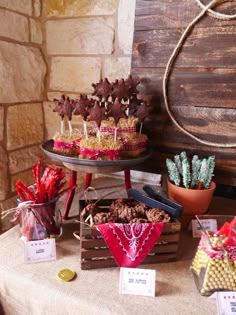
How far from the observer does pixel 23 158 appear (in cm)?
137

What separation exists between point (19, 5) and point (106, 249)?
1.15 metres

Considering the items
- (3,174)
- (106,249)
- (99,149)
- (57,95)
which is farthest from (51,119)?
(106,249)

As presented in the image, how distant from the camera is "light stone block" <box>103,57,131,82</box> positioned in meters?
1.25

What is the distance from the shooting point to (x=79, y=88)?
1362 millimetres

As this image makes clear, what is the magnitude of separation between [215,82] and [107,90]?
38 cm

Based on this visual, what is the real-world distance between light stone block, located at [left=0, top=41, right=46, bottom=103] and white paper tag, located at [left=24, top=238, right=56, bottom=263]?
0.75m

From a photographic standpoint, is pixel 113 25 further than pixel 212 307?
Yes

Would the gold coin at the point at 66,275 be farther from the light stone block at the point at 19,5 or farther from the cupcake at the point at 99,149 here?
the light stone block at the point at 19,5

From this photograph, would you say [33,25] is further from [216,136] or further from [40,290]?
[40,290]

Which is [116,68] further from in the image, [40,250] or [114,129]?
[40,250]

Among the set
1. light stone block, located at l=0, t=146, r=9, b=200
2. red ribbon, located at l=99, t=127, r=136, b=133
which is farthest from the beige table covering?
light stone block, located at l=0, t=146, r=9, b=200

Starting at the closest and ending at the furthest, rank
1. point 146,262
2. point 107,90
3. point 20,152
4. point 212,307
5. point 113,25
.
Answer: point 212,307 → point 146,262 → point 107,90 → point 113,25 → point 20,152

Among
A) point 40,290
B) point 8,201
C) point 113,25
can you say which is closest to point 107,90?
point 113,25

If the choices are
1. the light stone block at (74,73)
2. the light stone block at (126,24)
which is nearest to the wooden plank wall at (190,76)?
→ the light stone block at (126,24)
